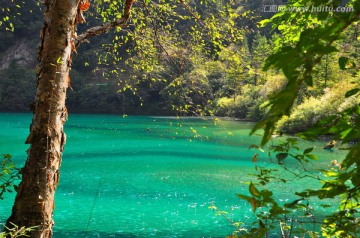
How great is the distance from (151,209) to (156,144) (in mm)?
14399

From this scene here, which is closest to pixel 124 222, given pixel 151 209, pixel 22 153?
pixel 151 209

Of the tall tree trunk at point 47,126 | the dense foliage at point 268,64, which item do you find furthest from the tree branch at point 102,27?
the tall tree trunk at point 47,126

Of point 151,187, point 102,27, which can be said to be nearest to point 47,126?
point 102,27

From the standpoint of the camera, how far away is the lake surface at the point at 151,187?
10305 mm

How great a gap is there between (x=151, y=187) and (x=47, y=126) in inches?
470

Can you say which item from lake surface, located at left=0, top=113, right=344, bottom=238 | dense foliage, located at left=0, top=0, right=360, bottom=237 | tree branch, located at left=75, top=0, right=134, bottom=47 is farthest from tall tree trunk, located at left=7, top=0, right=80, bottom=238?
lake surface, located at left=0, top=113, right=344, bottom=238

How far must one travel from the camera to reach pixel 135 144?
2636 cm

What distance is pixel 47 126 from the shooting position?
2982 mm

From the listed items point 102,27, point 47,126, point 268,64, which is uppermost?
point 102,27

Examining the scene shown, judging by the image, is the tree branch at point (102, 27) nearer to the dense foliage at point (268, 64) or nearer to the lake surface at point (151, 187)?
the dense foliage at point (268, 64)

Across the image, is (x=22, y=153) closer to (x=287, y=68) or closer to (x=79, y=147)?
(x=79, y=147)

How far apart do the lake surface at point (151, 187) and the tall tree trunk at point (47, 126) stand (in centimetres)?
154

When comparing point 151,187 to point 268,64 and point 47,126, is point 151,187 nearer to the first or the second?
point 47,126

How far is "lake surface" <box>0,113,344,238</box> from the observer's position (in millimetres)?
10305
